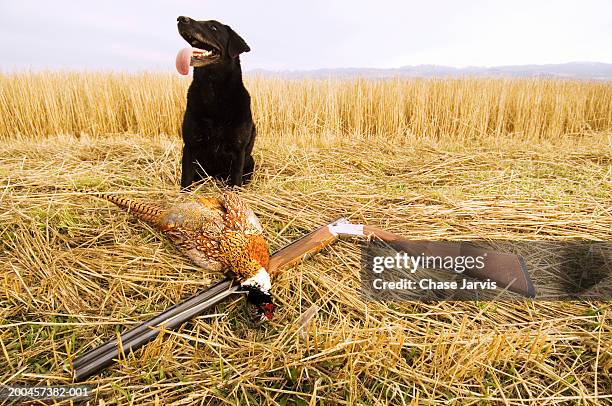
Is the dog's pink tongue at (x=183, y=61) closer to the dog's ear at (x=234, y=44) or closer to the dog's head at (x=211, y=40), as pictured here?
the dog's head at (x=211, y=40)

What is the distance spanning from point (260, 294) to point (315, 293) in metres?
0.31

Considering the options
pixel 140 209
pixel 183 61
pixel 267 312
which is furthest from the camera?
pixel 183 61

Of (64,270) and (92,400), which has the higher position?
(64,270)

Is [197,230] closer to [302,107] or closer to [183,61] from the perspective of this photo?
[183,61]

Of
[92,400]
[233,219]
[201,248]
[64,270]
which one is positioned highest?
[233,219]

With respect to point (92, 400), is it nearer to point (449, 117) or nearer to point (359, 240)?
point (359, 240)

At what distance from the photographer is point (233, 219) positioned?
1864 mm

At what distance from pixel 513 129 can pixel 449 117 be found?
1.40m

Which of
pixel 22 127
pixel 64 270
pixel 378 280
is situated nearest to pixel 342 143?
pixel 378 280

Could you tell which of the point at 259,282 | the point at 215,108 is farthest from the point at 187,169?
the point at 259,282

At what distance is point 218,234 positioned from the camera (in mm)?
1829

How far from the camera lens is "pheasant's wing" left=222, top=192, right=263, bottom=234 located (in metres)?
1.84

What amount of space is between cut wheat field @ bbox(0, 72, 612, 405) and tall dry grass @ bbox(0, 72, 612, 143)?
2.03 m

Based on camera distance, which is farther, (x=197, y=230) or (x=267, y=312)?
(x=197, y=230)
